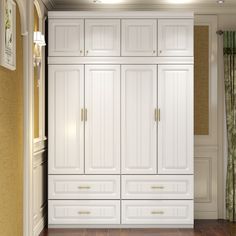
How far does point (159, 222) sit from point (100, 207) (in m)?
0.70

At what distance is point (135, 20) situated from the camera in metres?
5.26

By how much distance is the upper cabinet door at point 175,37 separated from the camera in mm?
5242

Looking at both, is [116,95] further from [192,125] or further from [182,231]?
[182,231]

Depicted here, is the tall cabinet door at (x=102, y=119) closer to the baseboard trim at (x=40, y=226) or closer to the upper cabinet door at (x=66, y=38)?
the upper cabinet door at (x=66, y=38)

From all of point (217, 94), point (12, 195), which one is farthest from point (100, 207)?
point (217, 94)

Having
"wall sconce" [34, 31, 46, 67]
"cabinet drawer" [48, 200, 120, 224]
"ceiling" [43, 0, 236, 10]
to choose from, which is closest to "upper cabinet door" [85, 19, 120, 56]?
"ceiling" [43, 0, 236, 10]

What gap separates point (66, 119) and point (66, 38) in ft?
3.04

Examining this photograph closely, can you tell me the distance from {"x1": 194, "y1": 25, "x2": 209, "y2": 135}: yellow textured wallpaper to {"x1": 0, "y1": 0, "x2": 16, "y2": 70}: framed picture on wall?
2.73 m

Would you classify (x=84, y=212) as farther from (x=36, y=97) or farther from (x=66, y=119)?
(x=36, y=97)

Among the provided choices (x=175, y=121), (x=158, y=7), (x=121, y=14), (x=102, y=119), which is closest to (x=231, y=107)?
(x=175, y=121)

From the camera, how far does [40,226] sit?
5082 mm

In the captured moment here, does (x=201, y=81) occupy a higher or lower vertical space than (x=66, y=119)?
higher

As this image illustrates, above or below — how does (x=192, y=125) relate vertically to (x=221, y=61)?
below

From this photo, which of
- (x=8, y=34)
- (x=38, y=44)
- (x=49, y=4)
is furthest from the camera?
(x=49, y=4)
